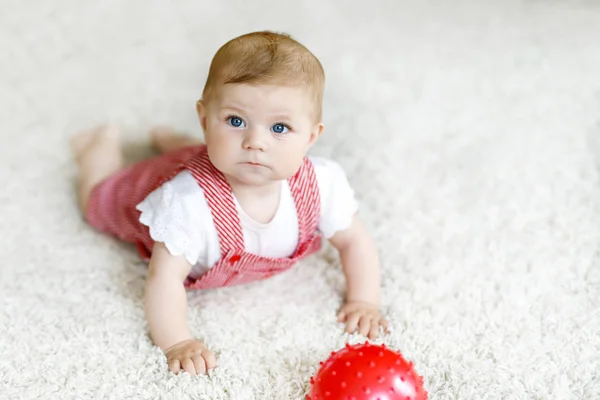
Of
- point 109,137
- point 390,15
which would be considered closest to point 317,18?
point 390,15

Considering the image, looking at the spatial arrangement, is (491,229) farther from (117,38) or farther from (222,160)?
(117,38)

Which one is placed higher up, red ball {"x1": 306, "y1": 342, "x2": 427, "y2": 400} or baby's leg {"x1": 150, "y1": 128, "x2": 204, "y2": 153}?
red ball {"x1": 306, "y1": 342, "x2": 427, "y2": 400}

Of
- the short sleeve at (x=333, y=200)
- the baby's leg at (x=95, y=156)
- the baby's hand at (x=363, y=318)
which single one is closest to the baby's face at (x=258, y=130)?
the short sleeve at (x=333, y=200)

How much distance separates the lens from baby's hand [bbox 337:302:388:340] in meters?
1.10

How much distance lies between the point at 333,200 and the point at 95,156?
0.52 metres

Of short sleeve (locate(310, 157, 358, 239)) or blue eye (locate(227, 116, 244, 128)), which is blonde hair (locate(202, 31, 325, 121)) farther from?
short sleeve (locate(310, 157, 358, 239))

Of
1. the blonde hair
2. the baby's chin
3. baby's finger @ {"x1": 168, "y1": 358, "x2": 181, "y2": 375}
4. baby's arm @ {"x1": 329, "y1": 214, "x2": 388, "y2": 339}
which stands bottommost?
baby's finger @ {"x1": 168, "y1": 358, "x2": 181, "y2": 375}

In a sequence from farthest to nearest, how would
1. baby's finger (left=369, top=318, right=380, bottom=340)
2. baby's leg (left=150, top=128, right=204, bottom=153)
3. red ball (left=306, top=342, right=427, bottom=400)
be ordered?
baby's leg (left=150, top=128, right=204, bottom=153) < baby's finger (left=369, top=318, right=380, bottom=340) < red ball (left=306, top=342, right=427, bottom=400)

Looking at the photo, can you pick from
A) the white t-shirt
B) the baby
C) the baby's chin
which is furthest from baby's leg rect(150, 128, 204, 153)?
the baby's chin

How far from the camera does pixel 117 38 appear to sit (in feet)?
5.66

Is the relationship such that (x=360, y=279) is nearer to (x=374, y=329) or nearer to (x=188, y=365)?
(x=374, y=329)

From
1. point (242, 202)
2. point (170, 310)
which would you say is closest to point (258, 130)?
point (242, 202)

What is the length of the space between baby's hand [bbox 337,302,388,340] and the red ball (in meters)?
0.16

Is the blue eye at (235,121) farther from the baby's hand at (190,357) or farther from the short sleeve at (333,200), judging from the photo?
the baby's hand at (190,357)
